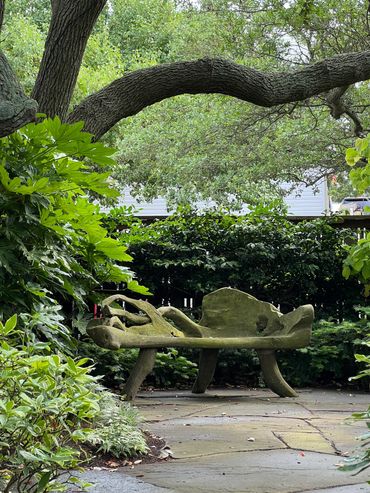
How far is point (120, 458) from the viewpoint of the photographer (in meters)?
4.68

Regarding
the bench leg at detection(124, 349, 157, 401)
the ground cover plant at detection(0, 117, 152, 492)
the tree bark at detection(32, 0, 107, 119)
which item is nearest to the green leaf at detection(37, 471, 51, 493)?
the ground cover plant at detection(0, 117, 152, 492)

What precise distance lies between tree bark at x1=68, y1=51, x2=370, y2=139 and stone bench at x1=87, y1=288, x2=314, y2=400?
190cm

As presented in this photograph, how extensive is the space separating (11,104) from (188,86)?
227 inches

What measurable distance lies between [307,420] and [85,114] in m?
3.67

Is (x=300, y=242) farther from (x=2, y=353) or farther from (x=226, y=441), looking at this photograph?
(x=2, y=353)

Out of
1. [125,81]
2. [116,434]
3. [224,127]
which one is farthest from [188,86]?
[224,127]

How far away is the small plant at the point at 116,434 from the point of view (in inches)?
184

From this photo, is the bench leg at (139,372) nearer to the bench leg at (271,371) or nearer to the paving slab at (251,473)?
the bench leg at (271,371)

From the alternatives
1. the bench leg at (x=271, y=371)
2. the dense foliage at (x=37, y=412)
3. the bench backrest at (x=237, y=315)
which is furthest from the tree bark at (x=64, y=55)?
the dense foliage at (x=37, y=412)

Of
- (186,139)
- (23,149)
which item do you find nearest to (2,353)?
(23,149)

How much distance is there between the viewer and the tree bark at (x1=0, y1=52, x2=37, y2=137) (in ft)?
8.47

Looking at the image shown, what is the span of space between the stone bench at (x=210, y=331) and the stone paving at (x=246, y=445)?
0.33m

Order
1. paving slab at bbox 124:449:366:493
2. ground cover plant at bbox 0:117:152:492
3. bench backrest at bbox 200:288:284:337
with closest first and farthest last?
paving slab at bbox 124:449:366:493 → ground cover plant at bbox 0:117:152:492 → bench backrest at bbox 200:288:284:337

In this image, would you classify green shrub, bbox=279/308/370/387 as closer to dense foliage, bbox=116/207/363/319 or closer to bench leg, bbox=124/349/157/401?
dense foliage, bbox=116/207/363/319
